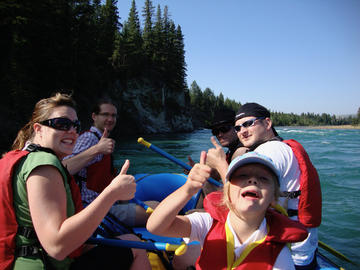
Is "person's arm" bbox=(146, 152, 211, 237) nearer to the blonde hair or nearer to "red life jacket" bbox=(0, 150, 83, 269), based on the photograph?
"red life jacket" bbox=(0, 150, 83, 269)

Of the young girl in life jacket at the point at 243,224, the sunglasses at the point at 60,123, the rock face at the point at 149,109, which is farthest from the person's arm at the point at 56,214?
the rock face at the point at 149,109

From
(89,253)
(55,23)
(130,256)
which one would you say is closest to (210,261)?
(130,256)

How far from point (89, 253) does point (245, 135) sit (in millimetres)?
1802

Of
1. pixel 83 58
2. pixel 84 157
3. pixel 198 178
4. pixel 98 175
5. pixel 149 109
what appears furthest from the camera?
pixel 149 109

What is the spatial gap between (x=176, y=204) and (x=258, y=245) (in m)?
0.54

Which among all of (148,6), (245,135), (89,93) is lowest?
(245,135)

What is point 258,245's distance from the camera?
129 centimetres

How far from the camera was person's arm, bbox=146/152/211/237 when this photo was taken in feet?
3.80

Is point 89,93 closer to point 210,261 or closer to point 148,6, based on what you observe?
point 210,261

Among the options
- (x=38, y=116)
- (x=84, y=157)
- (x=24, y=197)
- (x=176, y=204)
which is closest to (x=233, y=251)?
(x=176, y=204)

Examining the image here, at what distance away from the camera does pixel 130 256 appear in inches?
70.1

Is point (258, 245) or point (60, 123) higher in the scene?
point (60, 123)

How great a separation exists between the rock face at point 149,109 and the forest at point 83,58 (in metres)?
0.17

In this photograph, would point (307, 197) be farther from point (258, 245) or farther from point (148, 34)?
point (148, 34)
